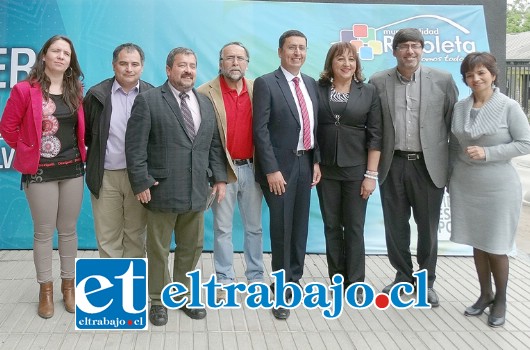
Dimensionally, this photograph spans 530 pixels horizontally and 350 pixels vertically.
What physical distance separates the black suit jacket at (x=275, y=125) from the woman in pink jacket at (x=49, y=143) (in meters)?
1.12

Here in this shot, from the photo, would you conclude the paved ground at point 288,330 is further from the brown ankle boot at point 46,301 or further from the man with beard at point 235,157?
the man with beard at point 235,157

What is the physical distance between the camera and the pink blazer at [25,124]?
3287 mm

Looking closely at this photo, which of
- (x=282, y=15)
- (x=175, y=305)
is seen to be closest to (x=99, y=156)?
(x=175, y=305)

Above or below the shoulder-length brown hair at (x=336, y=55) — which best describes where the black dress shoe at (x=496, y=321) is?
below

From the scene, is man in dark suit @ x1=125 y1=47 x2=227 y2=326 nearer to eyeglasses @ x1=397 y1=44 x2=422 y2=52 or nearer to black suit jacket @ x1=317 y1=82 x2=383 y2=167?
black suit jacket @ x1=317 y1=82 x2=383 y2=167

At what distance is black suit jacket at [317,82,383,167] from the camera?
366 cm

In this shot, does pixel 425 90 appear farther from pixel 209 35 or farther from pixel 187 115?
pixel 209 35

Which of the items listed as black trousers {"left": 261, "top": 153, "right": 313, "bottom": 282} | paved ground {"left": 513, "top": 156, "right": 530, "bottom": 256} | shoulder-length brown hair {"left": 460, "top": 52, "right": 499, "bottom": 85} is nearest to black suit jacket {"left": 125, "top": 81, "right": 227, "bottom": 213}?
black trousers {"left": 261, "top": 153, "right": 313, "bottom": 282}

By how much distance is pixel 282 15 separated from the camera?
512 centimetres

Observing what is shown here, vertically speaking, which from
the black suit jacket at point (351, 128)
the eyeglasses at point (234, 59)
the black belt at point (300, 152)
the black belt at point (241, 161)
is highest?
the eyeglasses at point (234, 59)

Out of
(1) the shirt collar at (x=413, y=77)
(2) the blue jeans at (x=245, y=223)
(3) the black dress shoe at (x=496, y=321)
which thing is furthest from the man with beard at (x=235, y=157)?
(3) the black dress shoe at (x=496, y=321)

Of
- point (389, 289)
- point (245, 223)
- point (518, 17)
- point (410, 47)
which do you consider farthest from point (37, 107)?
point (518, 17)

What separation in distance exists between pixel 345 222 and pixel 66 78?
2056mm

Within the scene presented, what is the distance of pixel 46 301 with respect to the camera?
3.56m
